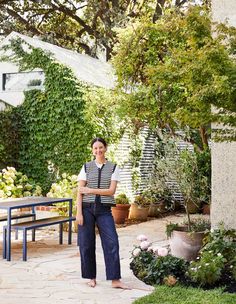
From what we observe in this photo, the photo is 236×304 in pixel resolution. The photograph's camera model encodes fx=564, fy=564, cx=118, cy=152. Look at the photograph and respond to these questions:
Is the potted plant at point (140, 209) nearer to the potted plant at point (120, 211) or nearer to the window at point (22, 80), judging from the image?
the potted plant at point (120, 211)

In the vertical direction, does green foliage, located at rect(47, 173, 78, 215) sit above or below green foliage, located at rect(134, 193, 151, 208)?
above

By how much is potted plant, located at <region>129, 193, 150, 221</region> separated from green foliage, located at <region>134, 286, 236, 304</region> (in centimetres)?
741

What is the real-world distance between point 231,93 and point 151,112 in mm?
5249

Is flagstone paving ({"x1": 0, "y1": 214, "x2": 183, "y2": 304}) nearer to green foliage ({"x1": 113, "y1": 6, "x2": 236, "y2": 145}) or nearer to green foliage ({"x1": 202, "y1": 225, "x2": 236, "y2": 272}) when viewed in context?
green foliage ({"x1": 202, "y1": 225, "x2": 236, "y2": 272})

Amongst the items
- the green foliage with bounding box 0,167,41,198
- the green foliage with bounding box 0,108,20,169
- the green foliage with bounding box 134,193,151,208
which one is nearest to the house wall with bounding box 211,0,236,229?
the green foliage with bounding box 0,167,41,198

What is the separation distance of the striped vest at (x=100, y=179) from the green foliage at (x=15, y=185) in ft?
19.4

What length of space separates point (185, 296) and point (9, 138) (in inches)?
360

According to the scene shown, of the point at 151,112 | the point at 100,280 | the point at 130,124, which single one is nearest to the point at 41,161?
the point at 130,124

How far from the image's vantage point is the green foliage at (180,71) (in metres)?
5.95

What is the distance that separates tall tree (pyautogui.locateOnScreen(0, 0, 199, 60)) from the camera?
21.0 metres

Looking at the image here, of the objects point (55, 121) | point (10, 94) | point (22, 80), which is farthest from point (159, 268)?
point (10, 94)

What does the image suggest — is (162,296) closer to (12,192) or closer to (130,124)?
(12,192)

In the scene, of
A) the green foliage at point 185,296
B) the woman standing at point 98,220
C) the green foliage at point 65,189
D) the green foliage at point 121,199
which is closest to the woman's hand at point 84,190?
the woman standing at point 98,220

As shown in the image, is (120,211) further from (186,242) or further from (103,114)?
(186,242)
